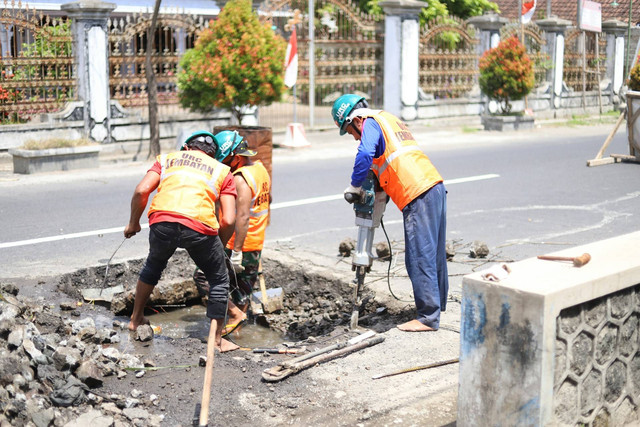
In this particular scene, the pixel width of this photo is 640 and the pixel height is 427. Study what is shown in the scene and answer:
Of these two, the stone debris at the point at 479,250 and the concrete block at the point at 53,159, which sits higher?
the concrete block at the point at 53,159

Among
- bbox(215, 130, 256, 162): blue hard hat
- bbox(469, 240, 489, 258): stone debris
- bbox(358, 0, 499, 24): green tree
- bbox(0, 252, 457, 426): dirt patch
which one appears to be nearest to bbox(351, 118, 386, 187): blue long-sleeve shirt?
bbox(215, 130, 256, 162): blue hard hat

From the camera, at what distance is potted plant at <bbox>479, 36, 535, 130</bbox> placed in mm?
19781

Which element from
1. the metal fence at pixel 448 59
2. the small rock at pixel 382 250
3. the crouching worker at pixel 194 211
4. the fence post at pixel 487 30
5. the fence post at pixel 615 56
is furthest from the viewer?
the fence post at pixel 615 56

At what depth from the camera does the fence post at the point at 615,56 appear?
1085 inches

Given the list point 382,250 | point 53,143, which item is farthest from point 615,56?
point 382,250

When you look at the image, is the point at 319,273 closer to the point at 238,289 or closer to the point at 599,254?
the point at 238,289

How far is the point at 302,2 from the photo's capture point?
18.9m

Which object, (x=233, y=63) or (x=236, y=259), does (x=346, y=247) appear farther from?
(x=233, y=63)

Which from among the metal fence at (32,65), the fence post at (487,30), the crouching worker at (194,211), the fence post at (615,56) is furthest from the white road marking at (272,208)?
the fence post at (615,56)

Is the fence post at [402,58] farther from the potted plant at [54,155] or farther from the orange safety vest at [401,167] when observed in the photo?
the orange safety vest at [401,167]

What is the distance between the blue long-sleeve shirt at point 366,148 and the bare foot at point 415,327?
103 centimetres

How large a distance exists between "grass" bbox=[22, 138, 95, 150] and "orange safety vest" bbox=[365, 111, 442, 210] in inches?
350

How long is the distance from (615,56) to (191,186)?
83.6ft

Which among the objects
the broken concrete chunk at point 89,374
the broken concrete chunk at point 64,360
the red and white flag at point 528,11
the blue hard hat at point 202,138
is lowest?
the broken concrete chunk at point 89,374
